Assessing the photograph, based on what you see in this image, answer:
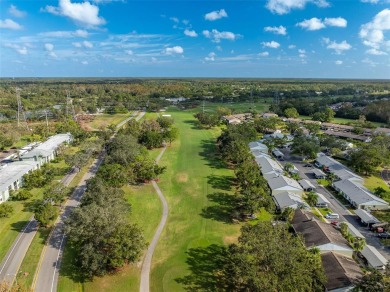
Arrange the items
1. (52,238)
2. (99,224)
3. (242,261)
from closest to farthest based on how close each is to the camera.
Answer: (242,261) < (99,224) < (52,238)

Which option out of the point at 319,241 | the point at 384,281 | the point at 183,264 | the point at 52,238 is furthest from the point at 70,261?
the point at 384,281

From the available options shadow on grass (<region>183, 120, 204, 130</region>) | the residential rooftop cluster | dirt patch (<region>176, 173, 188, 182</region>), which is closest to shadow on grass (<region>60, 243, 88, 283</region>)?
the residential rooftop cluster

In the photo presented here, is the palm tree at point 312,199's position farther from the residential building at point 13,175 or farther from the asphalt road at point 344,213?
the residential building at point 13,175

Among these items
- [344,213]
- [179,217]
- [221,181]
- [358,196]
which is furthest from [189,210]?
[358,196]

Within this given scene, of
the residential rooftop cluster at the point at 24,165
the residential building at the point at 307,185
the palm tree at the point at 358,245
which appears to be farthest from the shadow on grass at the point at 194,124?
the palm tree at the point at 358,245

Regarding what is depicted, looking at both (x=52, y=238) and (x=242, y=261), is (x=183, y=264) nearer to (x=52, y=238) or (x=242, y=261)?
(x=242, y=261)

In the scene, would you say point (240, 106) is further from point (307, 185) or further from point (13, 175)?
point (13, 175)

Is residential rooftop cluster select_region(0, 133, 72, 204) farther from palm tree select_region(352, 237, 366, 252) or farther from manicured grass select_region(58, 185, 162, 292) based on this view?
palm tree select_region(352, 237, 366, 252)
